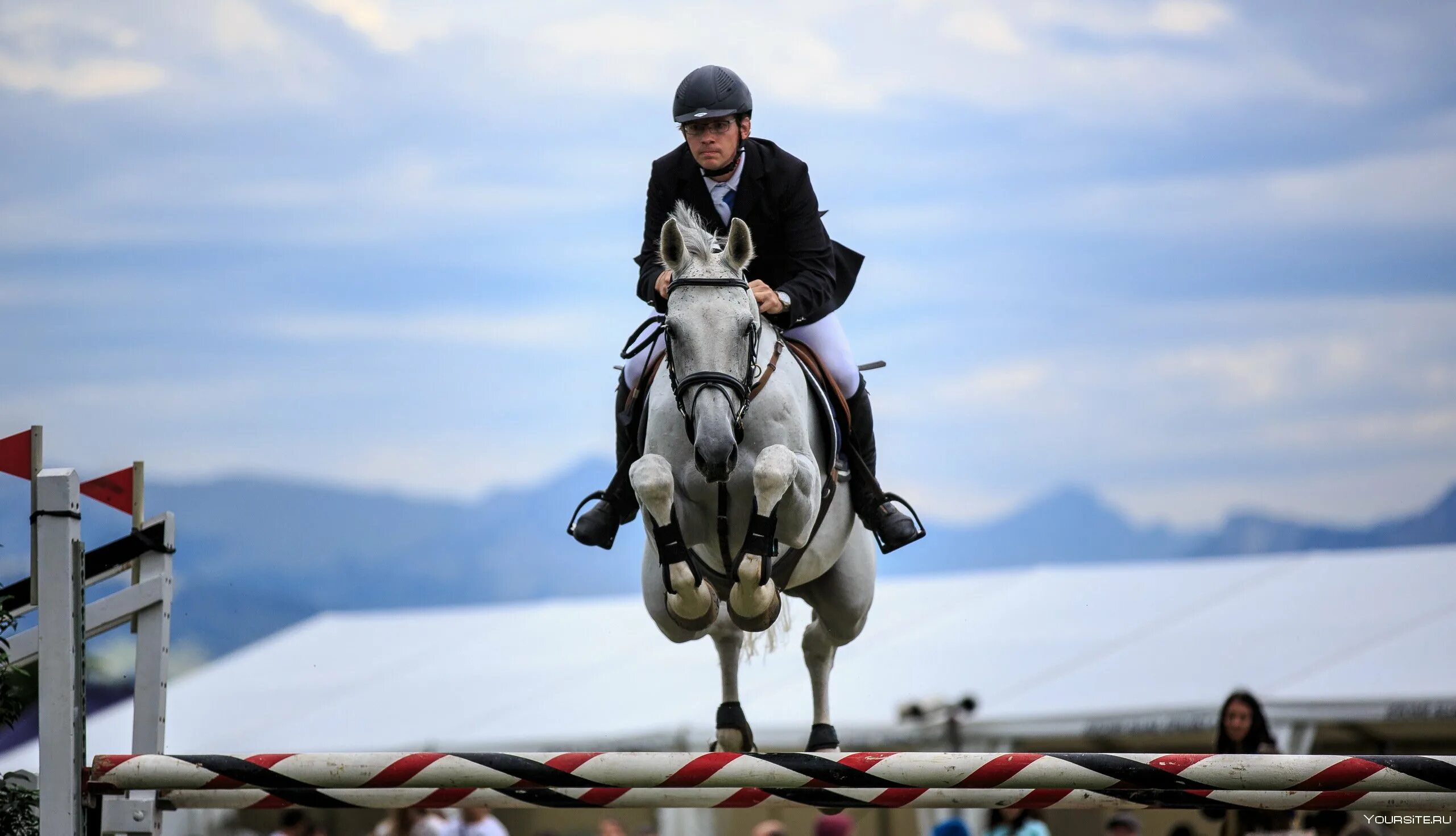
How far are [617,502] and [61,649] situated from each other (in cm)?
194

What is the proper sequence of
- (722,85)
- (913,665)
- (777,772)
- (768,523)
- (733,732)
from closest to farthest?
(777,772) → (768,523) → (722,85) → (733,732) → (913,665)

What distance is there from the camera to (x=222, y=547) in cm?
8288

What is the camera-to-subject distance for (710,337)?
4.62 metres

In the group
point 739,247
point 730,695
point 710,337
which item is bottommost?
point 730,695

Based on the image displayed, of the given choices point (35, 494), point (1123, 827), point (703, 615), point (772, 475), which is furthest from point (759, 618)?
point (1123, 827)

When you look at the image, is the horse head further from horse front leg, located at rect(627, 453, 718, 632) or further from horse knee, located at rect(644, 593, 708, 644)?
horse knee, located at rect(644, 593, 708, 644)

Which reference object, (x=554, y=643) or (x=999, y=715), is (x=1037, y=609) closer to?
(x=999, y=715)

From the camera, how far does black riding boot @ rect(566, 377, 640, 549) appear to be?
5293 mm

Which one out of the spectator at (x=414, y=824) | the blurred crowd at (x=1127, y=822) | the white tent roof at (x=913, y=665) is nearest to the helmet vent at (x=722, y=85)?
the blurred crowd at (x=1127, y=822)

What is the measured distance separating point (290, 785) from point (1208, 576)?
9944mm

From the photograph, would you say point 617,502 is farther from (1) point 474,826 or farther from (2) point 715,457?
(1) point 474,826

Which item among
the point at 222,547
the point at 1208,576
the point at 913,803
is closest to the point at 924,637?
the point at 1208,576

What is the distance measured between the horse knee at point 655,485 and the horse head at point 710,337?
0.11 m

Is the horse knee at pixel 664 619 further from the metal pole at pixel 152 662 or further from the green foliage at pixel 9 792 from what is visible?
the green foliage at pixel 9 792
